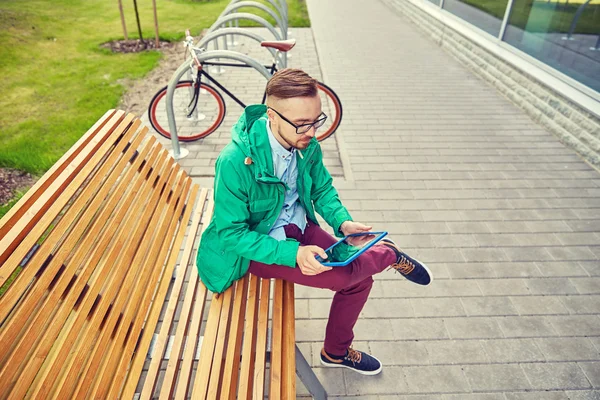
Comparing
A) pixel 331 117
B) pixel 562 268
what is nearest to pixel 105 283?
pixel 562 268

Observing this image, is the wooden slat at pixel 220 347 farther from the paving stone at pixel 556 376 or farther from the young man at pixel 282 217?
the paving stone at pixel 556 376

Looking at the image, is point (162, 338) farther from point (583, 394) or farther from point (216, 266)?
point (583, 394)

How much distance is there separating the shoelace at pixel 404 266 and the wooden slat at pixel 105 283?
155 cm

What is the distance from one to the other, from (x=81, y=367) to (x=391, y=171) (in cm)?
369

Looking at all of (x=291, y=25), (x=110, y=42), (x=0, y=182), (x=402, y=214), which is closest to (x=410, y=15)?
(x=291, y=25)

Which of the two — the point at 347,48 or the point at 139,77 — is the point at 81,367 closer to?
the point at 139,77

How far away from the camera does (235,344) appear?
1.88 meters

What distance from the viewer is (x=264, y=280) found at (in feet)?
7.52

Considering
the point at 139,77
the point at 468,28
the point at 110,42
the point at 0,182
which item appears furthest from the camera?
the point at 110,42

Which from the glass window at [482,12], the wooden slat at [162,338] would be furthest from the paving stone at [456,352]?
the glass window at [482,12]

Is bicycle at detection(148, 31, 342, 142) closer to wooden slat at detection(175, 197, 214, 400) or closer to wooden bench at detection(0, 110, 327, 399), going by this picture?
wooden bench at detection(0, 110, 327, 399)

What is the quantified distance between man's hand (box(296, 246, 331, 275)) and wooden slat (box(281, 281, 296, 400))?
0.24 m

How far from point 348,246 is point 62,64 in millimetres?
7763

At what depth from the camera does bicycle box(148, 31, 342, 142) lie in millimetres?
4719
